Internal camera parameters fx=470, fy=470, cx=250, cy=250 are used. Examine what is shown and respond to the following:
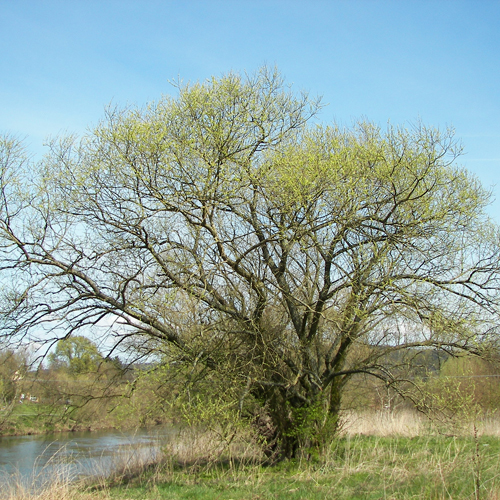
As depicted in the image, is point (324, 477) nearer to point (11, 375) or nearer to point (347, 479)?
point (347, 479)

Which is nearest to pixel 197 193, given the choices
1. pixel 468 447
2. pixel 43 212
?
pixel 43 212

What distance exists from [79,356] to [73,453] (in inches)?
237

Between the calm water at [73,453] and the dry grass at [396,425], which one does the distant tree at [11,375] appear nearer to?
the calm water at [73,453]

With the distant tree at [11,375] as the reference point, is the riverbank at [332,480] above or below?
below

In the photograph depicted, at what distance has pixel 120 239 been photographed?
849 cm

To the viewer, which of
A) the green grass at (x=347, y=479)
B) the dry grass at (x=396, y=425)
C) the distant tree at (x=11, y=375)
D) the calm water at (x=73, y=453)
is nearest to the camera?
the green grass at (x=347, y=479)

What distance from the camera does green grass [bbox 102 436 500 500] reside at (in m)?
5.91

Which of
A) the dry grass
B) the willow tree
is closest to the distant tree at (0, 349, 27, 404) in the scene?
the willow tree

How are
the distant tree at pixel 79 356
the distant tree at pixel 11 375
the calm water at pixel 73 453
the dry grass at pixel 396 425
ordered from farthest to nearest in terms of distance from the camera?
1. the dry grass at pixel 396 425
2. the calm water at pixel 73 453
3. the distant tree at pixel 79 356
4. the distant tree at pixel 11 375

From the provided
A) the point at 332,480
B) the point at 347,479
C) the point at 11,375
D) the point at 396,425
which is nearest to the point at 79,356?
the point at 11,375

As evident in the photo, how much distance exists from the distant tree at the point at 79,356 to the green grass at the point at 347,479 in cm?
245

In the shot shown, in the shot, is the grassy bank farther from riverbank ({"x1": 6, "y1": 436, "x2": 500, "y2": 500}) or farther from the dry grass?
the dry grass

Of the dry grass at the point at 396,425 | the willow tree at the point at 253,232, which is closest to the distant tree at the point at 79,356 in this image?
the willow tree at the point at 253,232

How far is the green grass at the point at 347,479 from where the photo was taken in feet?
19.4
